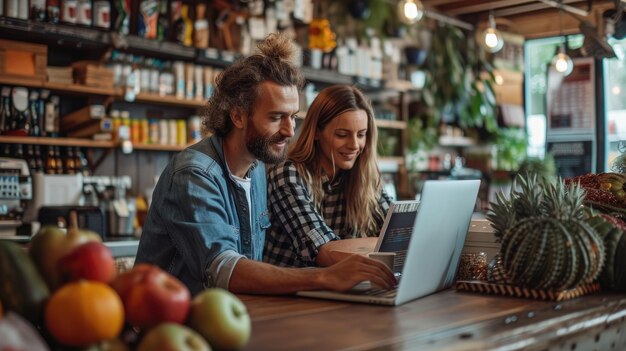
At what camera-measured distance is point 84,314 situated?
0.99 m

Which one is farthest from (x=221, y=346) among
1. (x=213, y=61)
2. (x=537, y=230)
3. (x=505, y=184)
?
(x=505, y=184)

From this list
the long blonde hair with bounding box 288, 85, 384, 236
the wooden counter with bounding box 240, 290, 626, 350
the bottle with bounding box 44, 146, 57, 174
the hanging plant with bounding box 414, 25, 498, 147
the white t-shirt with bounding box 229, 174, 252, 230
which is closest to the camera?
the wooden counter with bounding box 240, 290, 626, 350

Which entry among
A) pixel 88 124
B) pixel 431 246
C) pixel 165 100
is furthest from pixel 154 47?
pixel 431 246

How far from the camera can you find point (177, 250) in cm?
211

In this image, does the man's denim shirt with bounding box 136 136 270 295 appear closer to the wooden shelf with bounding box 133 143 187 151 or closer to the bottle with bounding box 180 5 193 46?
the wooden shelf with bounding box 133 143 187 151

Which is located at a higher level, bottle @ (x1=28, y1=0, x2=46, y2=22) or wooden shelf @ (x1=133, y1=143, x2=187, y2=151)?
bottle @ (x1=28, y1=0, x2=46, y2=22)

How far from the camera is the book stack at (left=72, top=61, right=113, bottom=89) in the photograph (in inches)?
193

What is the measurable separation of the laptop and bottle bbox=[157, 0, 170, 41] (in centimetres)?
389

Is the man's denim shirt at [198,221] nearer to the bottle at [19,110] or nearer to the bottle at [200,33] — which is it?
the bottle at [19,110]

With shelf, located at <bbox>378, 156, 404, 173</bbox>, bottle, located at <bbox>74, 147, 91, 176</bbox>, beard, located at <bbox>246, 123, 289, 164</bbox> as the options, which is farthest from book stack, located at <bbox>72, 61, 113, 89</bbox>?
shelf, located at <bbox>378, 156, 404, 173</bbox>

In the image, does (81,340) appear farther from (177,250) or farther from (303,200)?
(303,200)

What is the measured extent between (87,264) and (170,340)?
0.69 feet

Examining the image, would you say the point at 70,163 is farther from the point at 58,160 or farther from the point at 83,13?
the point at 83,13

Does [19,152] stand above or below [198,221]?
above
